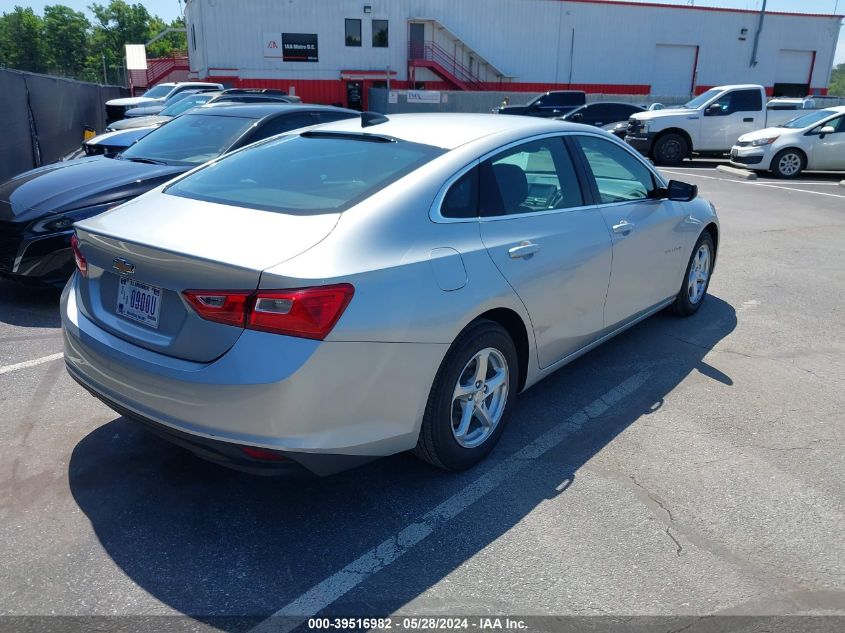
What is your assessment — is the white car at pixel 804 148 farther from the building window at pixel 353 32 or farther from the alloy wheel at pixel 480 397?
the building window at pixel 353 32

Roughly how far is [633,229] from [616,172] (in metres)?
0.50

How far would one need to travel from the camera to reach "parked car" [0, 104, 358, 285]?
536 cm

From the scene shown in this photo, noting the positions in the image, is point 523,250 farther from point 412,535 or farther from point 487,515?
point 412,535

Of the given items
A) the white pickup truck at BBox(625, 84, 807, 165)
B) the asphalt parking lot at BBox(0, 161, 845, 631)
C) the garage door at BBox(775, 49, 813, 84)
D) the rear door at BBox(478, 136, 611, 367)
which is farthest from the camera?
the garage door at BBox(775, 49, 813, 84)

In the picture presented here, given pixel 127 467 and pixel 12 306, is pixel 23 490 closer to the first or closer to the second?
pixel 127 467

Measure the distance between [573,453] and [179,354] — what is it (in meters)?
Answer: 2.08

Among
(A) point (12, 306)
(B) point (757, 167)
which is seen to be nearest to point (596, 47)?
Answer: (B) point (757, 167)

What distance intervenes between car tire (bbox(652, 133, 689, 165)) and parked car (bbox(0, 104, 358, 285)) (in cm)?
1327

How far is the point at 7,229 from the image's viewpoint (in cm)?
538

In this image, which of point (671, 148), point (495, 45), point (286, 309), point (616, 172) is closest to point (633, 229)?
point (616, 172)

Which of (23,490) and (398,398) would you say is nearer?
(398,398)

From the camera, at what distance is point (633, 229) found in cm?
445

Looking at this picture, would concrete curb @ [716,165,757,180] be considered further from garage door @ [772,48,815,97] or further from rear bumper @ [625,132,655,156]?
garage door @ [772,48,815,97]

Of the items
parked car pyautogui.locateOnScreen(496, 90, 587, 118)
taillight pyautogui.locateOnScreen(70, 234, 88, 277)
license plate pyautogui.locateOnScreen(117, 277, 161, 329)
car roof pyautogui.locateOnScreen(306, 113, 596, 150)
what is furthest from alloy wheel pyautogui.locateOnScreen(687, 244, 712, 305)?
parked car pyautogui.locateOnScreen(496, 90, 587, 118)
